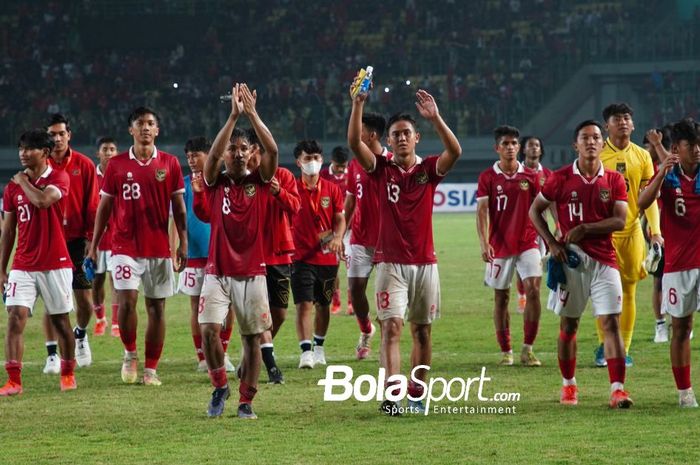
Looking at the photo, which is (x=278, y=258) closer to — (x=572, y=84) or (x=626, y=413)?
(x=626, y=413)

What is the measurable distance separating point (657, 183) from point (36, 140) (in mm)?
5066

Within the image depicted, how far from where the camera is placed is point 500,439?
804cm

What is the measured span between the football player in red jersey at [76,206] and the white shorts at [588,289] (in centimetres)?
491

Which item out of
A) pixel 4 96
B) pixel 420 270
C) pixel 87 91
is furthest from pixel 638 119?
pixel 420 270

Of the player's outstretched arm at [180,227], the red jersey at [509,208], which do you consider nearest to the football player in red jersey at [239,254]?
the player's outstretched arm at [180,227]

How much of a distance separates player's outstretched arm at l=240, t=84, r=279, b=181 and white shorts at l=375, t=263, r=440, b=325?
3.85 feet

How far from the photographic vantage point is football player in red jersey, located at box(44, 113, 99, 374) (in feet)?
40.2

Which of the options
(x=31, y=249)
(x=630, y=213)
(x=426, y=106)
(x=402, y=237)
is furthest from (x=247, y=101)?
(x=630, y=213)

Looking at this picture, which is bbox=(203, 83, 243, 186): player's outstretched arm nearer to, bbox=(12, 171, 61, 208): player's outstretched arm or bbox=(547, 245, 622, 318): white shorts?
bbox=(12, 171, 61, 208): player's outstretched arm

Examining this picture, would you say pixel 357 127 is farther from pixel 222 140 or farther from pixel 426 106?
pixel 222 140

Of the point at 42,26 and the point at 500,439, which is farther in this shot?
the point at 42,26

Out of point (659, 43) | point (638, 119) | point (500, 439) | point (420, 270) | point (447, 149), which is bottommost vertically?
point (500, 439)

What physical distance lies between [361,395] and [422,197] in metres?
1.87

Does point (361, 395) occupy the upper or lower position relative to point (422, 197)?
lower
